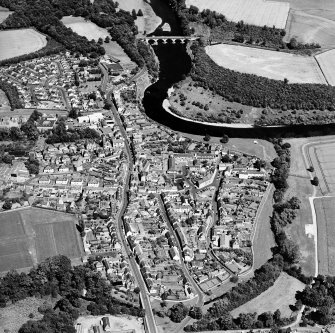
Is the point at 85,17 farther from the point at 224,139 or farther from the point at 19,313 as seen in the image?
the point at 19,313

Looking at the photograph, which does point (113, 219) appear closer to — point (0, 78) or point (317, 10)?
point (0, 78)

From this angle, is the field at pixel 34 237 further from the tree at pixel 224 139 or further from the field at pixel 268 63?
the field at pixel 268 63

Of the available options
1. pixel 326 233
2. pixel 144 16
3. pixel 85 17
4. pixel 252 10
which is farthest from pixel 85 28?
pixel 326 233

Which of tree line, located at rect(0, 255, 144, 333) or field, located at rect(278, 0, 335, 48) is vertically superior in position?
field, located at rect(278, 0, 335, 48)

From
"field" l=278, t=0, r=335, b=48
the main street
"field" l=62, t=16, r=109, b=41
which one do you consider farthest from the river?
"field" l=278, t=0, r=335, b=48

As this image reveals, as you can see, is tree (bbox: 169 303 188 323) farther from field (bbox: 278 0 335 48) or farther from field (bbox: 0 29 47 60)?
field (bbox: 278 0 335 48)

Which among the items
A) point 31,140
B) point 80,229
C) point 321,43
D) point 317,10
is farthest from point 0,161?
point 317,10
